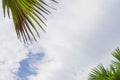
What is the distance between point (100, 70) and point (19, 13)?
24.0 feet

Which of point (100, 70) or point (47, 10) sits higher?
point (100, 70)

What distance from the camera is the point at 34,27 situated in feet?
6.62

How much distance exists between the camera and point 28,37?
2055 mm

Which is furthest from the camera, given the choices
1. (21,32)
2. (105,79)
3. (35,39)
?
(105,79)

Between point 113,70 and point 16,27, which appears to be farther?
point 113,70

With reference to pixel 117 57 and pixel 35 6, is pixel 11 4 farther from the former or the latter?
pixel 117 57

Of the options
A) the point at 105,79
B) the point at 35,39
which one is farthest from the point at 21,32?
the point at 105,79

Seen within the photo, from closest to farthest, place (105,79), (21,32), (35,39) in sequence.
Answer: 1. (35,39)
2. (21,32)
3. (105,79)

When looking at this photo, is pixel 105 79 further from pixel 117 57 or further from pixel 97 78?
pixel 117 57

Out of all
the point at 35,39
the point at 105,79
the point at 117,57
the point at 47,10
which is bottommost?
the point at 35,39

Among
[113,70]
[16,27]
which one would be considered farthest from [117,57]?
[16,27]

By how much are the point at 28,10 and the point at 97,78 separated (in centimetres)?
709

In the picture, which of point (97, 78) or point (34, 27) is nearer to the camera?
point (34, 27)

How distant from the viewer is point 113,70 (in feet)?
29.3
